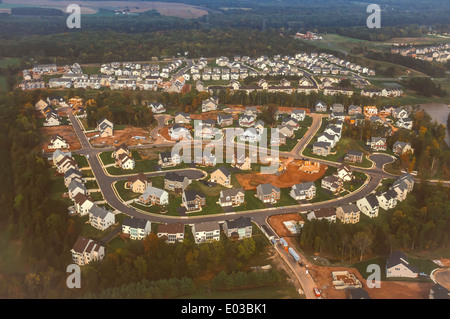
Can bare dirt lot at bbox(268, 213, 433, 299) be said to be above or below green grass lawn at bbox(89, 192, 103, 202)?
below

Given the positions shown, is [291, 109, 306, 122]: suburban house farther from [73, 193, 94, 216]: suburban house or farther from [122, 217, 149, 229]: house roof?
[73, 193, 94, 216]: suburban house

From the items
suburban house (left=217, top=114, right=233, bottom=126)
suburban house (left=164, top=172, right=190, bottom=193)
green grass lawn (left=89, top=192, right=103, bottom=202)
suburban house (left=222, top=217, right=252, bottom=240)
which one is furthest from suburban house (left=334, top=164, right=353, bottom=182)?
green grass lawn (left=89, top=192, right=103, bottom=202)

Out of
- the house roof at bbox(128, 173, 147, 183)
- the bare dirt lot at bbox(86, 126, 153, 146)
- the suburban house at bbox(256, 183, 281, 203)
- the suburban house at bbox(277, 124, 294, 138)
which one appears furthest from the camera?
the suburban house at bbox(277, 124, 294, 138)

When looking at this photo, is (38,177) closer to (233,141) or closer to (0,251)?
(0,251)

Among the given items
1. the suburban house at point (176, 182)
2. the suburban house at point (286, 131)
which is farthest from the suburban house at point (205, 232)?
the suburban house at point (286, 131)

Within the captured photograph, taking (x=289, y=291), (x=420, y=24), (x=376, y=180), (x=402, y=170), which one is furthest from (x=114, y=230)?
(x=420, y=24)

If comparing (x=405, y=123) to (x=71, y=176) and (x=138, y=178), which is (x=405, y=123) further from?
(x=71, y=176)

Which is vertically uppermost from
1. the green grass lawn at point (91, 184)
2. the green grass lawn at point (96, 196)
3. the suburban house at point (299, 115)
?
the suburban house at point (299, 115)

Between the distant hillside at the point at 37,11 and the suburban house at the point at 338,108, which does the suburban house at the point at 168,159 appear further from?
the distant hillside at the point at 37,11
